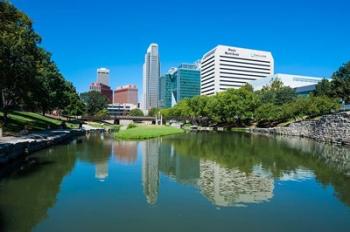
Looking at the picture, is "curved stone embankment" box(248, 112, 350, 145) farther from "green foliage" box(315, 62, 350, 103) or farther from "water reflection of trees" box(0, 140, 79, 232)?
"water reflection of trees" box(0, 140, 79, 232)

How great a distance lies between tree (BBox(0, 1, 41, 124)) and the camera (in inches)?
1183

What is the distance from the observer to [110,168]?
28.5 m

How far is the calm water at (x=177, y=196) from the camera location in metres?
13.9

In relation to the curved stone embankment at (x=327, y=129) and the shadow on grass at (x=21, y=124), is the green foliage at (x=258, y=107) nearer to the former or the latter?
the curved stone embankment at (x=327, y=129)

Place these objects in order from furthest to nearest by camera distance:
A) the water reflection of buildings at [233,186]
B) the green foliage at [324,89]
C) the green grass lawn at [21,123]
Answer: the green foliage at [324,89]
the green grass lawn at [21,123]
the water reflection of buildings at [233,186]

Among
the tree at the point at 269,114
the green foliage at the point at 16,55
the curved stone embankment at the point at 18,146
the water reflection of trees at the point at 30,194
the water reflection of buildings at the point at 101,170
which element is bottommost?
the water reflection of trees at the point at 30,194

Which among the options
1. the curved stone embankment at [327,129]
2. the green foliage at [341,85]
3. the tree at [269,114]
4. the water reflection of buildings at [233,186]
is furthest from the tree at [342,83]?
the water reflection of buildings at [233,186]

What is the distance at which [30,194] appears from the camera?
19.0 metres

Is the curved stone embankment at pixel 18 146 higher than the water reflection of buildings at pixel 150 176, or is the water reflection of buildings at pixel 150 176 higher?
the curved stone embankment at pixel 18 146

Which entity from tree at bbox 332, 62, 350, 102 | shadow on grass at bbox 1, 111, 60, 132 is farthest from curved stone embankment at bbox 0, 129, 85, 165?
tree at bbox 332, 62, 350, 102

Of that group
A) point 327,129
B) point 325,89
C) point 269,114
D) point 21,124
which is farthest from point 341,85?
point 21,124

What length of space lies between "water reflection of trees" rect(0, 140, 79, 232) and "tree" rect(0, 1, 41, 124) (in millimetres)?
12747

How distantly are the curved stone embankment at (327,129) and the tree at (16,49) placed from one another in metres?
47.0

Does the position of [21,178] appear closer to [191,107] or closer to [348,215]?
[348,215]
